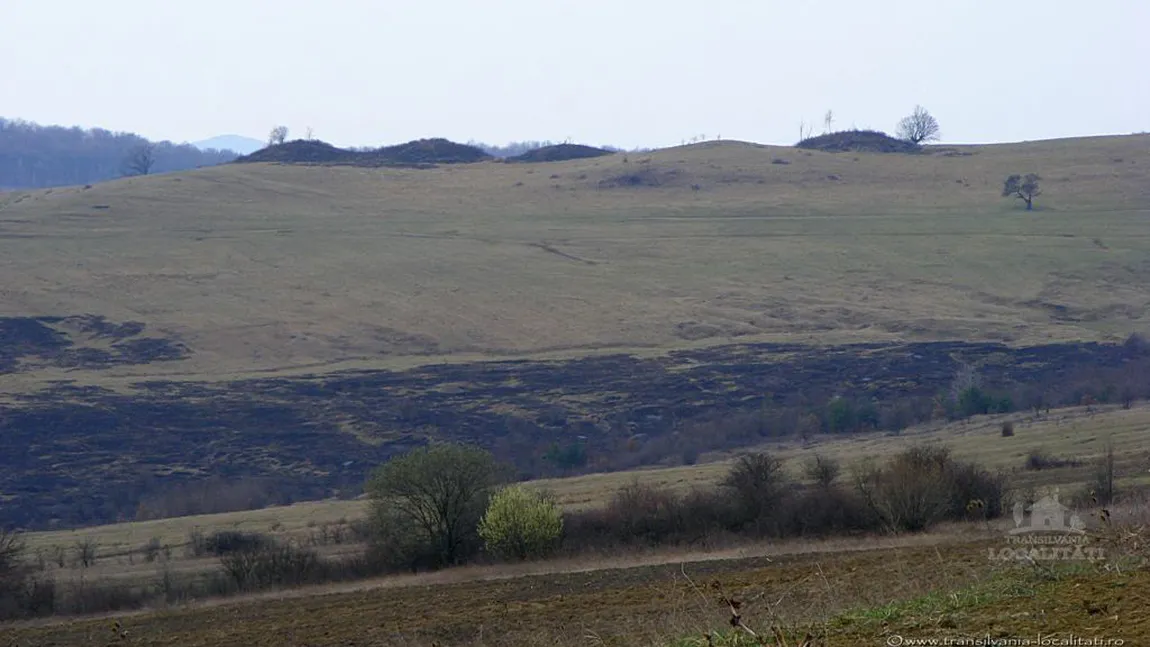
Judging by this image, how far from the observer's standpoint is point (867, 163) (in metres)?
107

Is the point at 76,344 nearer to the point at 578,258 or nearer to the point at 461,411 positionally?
the point at 461,411

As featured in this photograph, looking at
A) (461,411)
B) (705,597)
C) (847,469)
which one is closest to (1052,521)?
(705,597)

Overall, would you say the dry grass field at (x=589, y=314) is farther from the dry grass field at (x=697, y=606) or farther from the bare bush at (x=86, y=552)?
the bare bush at (x=86, y=552)

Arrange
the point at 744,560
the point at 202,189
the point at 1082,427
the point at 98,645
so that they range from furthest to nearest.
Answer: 1. the point at 202,189
2. the point at 1082,427
3. the point at 744,560
4. the point at 98,645

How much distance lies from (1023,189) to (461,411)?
171ft

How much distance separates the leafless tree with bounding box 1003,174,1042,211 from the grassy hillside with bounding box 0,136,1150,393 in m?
0.99

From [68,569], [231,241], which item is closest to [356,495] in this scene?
[68,569]

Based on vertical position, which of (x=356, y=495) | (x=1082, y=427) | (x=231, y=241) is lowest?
(x=356, y=495)

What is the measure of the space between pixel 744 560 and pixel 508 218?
230 feet

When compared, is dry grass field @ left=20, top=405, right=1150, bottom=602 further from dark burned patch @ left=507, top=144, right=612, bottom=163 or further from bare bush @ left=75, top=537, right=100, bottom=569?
dark burned patch @ left=507, top=144, right=612, bottom=163

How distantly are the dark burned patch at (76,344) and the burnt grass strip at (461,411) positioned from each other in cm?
413

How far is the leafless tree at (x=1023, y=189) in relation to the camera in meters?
90.2

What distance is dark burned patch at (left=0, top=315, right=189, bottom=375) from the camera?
63125 millimetres

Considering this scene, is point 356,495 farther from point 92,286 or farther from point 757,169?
point 757,169
